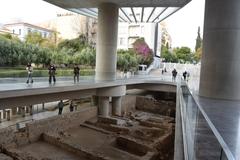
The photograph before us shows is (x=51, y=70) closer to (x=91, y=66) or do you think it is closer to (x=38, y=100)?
(x=38, y=100)

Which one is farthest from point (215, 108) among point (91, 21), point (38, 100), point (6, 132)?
point (91, 21)

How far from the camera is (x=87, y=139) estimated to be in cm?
1758

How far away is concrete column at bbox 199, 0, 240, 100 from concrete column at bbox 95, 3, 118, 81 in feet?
39.7

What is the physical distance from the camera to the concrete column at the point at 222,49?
38.5ft

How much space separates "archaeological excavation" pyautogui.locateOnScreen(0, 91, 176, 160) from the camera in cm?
1383

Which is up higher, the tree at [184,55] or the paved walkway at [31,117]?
the tree at [184,55]

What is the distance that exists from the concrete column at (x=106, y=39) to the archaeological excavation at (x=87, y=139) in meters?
3.58

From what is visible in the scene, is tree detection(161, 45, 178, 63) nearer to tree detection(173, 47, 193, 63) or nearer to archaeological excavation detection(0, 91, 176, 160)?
tree detection(173, 47, 193, 63)

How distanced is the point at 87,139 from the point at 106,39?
10066mm

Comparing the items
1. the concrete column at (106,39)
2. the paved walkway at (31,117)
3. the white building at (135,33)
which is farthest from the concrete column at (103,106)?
the white building at (135,33)

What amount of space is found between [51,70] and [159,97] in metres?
21.4

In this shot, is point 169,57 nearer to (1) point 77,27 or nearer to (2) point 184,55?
(2) point 184,55

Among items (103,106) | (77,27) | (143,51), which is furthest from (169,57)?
(103,106)

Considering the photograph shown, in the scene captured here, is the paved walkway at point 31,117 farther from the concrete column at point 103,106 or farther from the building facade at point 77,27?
the building facade at point 77,27
